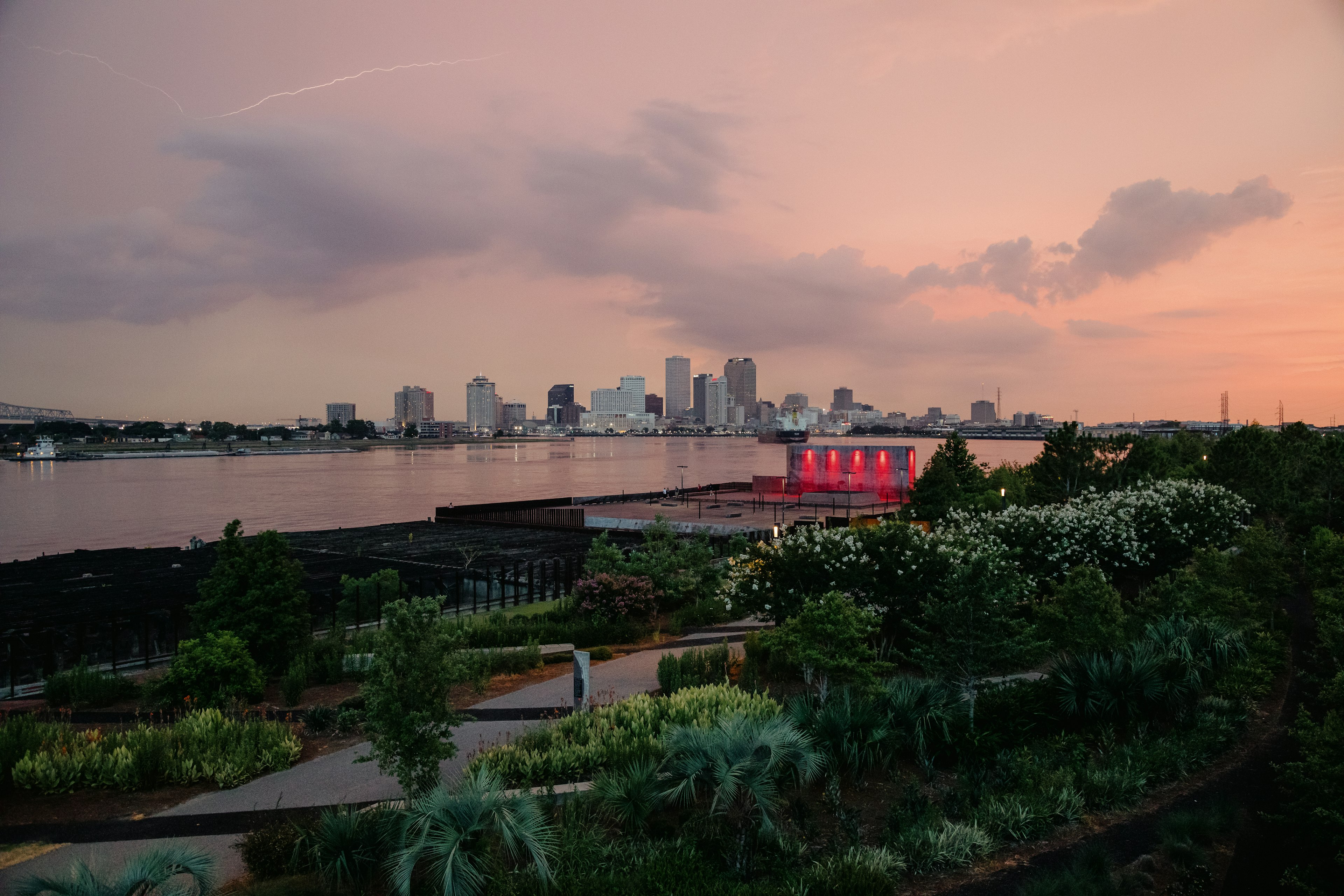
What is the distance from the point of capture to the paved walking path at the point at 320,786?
627 centimetres

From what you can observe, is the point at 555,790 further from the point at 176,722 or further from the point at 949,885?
the point at 176,722

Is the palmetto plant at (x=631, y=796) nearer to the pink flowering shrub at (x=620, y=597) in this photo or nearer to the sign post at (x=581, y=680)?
the sign post at (x=581, y=680)

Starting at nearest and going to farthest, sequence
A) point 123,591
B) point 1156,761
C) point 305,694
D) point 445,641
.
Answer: point 445,641 → point 1156,761 → point 305,694 → point 123,591

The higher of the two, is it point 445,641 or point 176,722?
point 445,641

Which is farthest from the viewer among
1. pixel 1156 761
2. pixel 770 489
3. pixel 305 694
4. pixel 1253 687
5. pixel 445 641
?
pixel 770 489

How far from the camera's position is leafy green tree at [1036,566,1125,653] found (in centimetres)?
1163

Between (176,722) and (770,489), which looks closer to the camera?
(176,722)

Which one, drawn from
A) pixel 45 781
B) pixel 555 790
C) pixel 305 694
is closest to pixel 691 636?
pixel 305 694

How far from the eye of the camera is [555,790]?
7410 millimetres

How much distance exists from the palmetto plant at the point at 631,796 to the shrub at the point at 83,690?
26.5 ft

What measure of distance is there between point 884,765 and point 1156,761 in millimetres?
2906

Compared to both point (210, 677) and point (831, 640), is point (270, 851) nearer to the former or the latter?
point (210, 677)

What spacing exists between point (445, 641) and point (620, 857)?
252 centimetres

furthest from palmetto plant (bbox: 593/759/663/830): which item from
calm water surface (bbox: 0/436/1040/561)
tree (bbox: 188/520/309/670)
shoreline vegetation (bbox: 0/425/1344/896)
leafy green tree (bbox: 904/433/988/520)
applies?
calm water surface (bbox: 0/436/1040/561)
